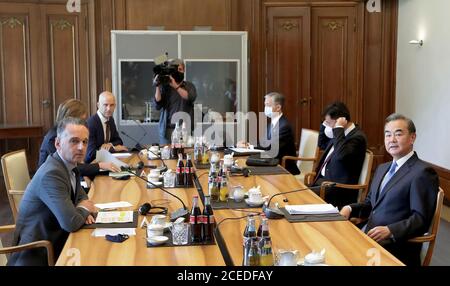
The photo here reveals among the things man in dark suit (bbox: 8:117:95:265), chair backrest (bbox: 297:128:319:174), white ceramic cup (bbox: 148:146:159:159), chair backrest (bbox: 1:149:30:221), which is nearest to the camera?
man in dark suit (bbox: 8:117:95:265)

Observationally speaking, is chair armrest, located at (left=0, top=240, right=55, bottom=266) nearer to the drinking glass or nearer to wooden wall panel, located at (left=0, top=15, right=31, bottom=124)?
the drinking glass

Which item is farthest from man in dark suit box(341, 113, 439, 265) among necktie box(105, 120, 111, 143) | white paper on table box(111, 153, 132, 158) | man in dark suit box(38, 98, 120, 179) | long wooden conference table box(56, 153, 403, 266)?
necktie box(105, 120, 111, 143)

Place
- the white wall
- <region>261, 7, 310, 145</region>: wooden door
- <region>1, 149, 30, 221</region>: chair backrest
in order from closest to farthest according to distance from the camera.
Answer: <region>1, 149, 30, 221</region>: chair backrest
the white wall
<region>261, 7, 310, 145</region>: wooden door

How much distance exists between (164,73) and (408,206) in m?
3.36

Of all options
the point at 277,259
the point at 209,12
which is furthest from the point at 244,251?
the point at 209,12

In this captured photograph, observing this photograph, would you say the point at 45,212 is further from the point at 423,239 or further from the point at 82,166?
the point at 423,239

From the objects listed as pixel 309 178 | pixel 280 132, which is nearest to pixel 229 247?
pixel 309 178

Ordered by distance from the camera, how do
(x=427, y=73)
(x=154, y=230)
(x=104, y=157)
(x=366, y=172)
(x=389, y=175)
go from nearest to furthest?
(x=154, y=230), (x=389, y=175), (x=366, y=172), (x=104, y=157), (x=427, y=73)

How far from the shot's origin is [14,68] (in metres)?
7.43

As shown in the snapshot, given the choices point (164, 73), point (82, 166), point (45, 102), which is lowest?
point (82, 166)

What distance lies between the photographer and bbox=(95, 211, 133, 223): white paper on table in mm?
2684

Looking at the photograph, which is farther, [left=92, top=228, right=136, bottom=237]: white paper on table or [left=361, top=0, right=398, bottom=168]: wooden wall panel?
[left=361, top=0, right=398, bottom=168]: wooden wall panel

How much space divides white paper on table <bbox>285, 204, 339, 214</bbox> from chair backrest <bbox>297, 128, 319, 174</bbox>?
2.41 m

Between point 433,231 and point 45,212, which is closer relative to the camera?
point 45,212
